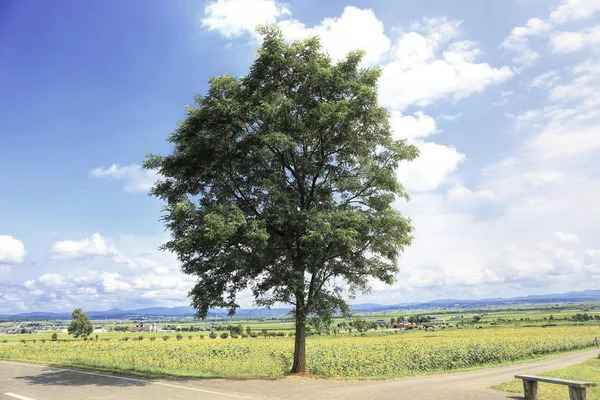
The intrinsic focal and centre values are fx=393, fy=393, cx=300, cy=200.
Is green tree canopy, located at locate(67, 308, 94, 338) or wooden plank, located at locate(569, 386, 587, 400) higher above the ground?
wooden plank, located at locate(569, 386, 587, 400)

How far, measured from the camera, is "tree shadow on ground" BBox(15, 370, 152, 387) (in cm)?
1661

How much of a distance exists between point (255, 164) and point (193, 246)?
522 centimetres

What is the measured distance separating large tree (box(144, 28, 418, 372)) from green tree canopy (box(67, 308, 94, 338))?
9817 cm

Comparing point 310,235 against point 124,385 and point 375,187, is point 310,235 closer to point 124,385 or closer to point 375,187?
point 375,187

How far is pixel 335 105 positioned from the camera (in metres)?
19.0

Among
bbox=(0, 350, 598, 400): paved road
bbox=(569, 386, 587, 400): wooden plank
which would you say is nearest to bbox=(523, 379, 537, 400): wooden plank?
bbox=(0, 350, 598, 400): paved road

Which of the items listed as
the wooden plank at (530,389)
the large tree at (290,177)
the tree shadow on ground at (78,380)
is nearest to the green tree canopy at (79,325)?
the tree shadow on ground at (78,380)

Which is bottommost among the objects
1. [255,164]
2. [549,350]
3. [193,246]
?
[549,350]

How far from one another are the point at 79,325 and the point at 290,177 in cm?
10223

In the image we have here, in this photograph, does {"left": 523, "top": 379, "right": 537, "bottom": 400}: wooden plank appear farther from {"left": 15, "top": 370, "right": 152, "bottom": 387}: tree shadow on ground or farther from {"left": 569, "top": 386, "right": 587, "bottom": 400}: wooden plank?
{"left": 15, "top": 370, "right": 152, "bottom": 387}: tree shadow on ground

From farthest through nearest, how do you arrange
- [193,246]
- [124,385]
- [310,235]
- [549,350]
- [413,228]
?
1. [549,350]
2. [413,228]
3. [193,246]
4. [310,235]
5. [124,385]

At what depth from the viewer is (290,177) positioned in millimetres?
21188

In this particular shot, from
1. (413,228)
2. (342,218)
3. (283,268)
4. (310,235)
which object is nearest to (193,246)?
(283,268)

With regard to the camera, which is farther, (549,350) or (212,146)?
(549,350)
